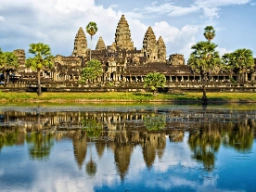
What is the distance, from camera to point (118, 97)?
76.2m

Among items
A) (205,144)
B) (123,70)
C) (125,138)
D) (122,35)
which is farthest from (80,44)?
(205,144)

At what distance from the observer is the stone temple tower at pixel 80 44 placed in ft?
519

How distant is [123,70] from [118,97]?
1544 inches

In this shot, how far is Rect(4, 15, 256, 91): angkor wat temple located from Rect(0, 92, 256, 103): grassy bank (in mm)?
5042

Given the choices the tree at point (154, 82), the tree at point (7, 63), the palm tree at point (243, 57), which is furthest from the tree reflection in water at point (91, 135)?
the palm tree at point (243, 57)

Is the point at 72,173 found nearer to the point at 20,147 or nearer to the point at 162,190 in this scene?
the point at 162,190

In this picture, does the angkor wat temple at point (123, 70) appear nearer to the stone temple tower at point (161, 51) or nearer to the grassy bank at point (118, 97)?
the stone temple tower at point (161, 51)

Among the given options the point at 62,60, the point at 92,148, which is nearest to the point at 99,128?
the point at 92,148

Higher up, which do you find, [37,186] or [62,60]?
[62,60]

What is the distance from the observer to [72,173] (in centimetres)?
1554

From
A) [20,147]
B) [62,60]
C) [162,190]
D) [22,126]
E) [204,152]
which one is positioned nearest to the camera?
[162,190]

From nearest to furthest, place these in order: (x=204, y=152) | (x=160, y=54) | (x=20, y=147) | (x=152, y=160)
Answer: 1. (x=152, y=160)
2. (x=204, y=152)
3. (x=20, y=147)
4. (x=160, y=54)

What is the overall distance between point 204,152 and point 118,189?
312 inches

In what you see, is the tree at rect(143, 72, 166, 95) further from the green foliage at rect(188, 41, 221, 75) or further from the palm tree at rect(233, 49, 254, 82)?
the palm tree at rect(233, 49, 254, 82)
